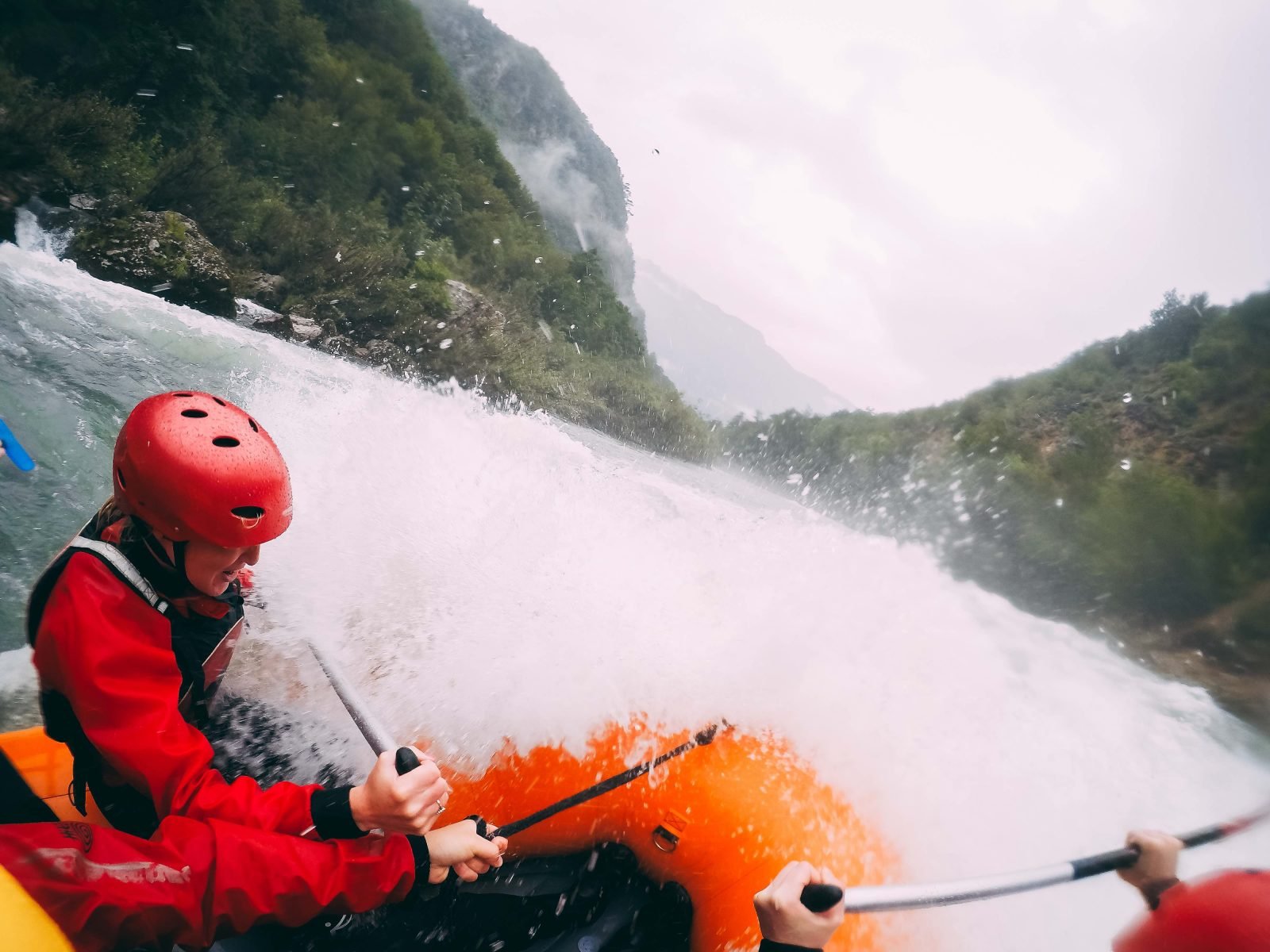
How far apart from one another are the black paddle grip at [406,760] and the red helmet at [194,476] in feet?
2.03

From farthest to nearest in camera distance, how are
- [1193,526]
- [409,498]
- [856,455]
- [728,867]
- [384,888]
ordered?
[856,455] → [1193,526] → [409,498] → [728,867] → [384,888]

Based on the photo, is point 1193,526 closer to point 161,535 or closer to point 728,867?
point 728,867

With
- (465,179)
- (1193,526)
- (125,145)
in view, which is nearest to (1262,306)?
(1193,526)

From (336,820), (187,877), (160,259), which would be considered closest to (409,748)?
(336,820)

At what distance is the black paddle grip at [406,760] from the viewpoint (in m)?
1.38

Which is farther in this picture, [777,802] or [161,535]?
[777,802]

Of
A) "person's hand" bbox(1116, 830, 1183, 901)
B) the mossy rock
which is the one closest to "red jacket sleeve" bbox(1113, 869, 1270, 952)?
"person's hand" bbox(1116, 830, 1183, 901)

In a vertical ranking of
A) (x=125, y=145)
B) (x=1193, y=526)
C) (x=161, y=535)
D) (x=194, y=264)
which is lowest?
(x=194, y=264)

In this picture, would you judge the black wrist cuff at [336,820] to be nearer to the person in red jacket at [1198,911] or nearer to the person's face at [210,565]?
the person's face at [210,565]

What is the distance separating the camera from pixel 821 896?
1230mm

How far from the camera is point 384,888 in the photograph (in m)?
1.39

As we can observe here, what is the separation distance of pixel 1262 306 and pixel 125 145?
32.4 metres

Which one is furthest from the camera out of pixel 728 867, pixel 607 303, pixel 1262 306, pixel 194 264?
pixel 607 303

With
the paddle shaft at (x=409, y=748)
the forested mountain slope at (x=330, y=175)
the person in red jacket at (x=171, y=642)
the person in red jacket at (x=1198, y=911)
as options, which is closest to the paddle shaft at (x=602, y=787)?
the paddle shaft at (x=409, y=748)
